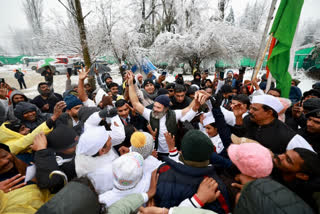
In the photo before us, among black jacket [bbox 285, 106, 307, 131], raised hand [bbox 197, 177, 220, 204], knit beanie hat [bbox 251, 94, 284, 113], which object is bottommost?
black jacket [bbox 285, 106, 307, 131]

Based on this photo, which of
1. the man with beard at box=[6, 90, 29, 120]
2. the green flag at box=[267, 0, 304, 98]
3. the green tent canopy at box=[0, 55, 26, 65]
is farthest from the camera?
the green tent canopy at box=[0, 55, 26, 65]

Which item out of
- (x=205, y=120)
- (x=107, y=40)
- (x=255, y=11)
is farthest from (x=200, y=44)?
(x=255, y=11)

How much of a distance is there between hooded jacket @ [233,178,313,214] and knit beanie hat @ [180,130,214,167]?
39 centimetres

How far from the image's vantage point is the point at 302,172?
121 centimetres

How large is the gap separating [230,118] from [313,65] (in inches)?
759

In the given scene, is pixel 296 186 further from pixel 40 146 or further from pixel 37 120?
pixel 37 120

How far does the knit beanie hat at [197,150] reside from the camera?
50.6 inches

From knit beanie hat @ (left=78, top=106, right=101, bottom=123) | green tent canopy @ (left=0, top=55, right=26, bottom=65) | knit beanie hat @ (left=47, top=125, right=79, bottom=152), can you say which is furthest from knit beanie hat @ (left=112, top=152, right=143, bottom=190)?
green tent canopy @ (left=0, top=55, right=26, bottom=65)

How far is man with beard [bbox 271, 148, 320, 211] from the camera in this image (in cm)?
115

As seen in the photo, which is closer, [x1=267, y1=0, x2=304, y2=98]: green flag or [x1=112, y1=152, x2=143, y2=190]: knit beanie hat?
[x1=112, y1=152, x2=143, y2=190]: knit beanie hat

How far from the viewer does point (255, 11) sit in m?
31.5

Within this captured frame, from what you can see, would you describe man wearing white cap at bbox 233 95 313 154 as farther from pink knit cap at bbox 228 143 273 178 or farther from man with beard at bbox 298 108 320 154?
pink knit cap at bbox 228 143 273 178

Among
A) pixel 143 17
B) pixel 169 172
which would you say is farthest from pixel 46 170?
pixel 143 17

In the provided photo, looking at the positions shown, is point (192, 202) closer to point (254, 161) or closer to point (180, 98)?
point (254, 161)
